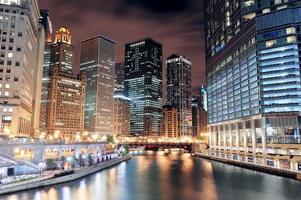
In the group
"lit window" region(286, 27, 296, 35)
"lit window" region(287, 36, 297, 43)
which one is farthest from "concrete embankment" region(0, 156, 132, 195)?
"lit window" region(286, 27, 296, 35)

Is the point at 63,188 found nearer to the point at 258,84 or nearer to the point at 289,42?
the point at 258,84

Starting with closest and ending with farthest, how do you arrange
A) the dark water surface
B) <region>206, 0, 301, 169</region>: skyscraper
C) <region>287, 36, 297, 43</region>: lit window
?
the dark water surface
<region>206, 0, 301, 169</region>: skyscraper
<region>287, 36, 297, 43</region>: lit window

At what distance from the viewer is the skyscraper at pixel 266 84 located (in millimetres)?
123750

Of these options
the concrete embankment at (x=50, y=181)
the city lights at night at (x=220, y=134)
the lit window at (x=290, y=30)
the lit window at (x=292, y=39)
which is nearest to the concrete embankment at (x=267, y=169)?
the city lights at night at (x=220, y=134)

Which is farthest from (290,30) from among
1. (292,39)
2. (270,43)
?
(270,43)

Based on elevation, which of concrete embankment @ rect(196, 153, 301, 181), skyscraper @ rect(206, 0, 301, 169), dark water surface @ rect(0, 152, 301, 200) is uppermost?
skyscraper @ rect(206, 0, 301, 169)

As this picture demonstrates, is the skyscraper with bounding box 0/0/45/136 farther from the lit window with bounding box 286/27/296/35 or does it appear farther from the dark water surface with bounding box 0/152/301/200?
the lit window with bounding box 286/27/296/35

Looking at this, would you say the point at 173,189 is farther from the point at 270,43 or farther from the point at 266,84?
the point at 270,43

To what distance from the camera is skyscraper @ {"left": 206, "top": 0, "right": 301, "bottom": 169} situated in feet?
406

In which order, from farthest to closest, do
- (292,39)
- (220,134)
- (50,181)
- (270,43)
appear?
(220,134) → (270,43) → (292,39) → (50,181)

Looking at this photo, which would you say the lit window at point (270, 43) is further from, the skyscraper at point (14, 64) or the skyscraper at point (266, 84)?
the skyscraper at point (14, 64)

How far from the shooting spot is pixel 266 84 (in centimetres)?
13112

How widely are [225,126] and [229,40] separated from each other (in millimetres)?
50789

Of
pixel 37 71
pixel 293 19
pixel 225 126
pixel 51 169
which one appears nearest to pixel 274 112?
pixel 293 19
